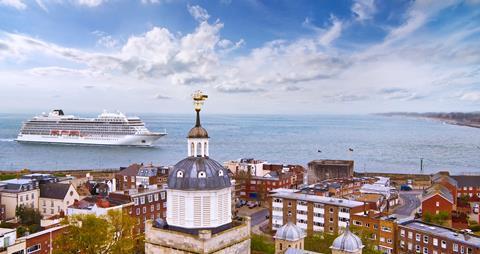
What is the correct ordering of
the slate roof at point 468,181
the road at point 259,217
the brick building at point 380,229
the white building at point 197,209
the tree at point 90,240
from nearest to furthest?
1. the white building at point 197,209
2. the tree at point 90,240
3. the brick building at point 380,229
4. the road at point 259,217
5. the slate roof at point 468,181

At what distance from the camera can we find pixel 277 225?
47219mm

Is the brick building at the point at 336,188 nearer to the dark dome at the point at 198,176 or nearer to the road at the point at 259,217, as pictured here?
the road at the point at 259,217

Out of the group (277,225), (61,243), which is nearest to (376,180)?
(277,225)

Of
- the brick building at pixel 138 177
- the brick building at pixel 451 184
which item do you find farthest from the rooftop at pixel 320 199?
the brick building at pixel 138 177

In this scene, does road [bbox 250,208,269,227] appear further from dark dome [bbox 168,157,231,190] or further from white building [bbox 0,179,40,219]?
dark dome [bbox 168,157,231,190]

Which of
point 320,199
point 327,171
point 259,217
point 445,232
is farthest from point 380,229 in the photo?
point 327,171

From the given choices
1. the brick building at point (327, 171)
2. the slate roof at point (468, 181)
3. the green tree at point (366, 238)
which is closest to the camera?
the green tree at point (366, 238)

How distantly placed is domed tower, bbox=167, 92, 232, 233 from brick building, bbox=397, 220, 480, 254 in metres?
23.3

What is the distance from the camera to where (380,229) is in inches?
1545

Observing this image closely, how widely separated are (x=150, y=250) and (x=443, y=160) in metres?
121

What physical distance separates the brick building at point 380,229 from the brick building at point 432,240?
60 centimetres

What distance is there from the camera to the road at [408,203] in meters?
55.4

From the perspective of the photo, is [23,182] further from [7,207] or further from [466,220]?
[466,220]

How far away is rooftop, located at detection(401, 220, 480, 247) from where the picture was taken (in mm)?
32766
